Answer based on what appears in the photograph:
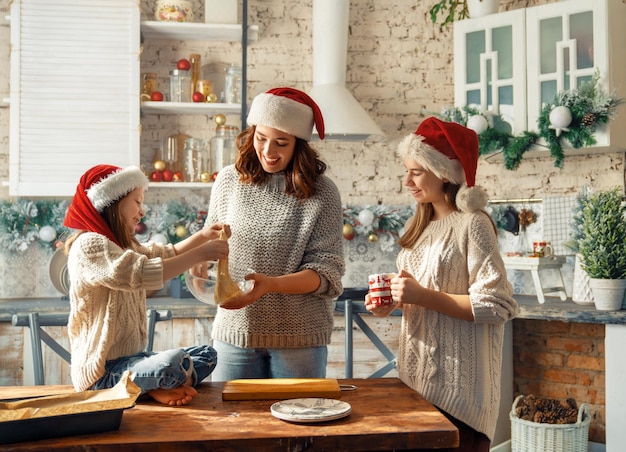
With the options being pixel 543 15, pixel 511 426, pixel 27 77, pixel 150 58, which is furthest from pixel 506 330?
pixel 27 77

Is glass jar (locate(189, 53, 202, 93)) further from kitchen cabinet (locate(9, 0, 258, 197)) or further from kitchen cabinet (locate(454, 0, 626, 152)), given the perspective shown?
kitchen cabinet (locate(454, 0, 626, 152))

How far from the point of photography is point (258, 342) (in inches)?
79.0

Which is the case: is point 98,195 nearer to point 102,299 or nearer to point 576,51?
point 102,299

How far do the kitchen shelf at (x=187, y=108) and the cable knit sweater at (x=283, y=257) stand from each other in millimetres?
1840

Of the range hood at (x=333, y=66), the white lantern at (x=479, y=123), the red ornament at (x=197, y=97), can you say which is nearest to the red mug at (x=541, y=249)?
the white lantern at (x=479, y=123)

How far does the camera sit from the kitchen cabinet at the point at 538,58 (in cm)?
343

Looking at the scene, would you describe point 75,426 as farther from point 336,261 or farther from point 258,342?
point 336,261

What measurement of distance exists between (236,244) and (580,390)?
2439 mm

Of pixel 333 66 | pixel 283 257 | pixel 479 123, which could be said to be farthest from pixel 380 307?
pixel 333 66

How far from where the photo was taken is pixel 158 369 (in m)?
1.73

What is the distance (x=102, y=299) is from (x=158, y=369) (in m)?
0.26

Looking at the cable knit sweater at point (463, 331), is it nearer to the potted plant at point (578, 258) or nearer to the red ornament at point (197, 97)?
the potted plant at point (578, 258)

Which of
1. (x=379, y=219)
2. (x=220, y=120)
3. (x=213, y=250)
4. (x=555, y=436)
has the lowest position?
(x=555, y=436)

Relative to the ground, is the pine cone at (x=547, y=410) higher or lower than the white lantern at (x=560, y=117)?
lower
